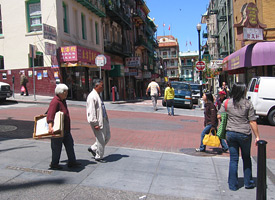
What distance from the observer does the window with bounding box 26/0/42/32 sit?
62.7ft

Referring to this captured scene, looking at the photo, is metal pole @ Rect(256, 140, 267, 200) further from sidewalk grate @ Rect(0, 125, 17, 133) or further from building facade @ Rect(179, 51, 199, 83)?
building facade @ Rect(179, 51, 199, 83)

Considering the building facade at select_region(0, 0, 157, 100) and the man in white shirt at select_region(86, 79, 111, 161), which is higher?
the building facade at select_region(0, 0, 157, 100)

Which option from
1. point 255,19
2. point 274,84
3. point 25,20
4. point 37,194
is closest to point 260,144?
point 37,194

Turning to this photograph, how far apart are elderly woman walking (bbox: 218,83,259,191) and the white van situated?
8.13 metres

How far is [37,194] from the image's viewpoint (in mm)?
4199

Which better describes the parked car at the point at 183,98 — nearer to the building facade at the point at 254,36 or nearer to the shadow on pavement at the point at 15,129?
the building facade at the point at 254,36

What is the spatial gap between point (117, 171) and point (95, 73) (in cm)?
2112

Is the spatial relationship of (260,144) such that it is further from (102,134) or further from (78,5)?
(78,5)

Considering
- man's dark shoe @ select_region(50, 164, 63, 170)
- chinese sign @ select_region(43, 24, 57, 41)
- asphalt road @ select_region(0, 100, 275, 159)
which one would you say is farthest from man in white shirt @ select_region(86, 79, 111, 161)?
chinese sign @ select_region(43, 24, 57, 41)

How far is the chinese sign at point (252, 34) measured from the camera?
52.4ft

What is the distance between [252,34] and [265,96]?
18.1 ft

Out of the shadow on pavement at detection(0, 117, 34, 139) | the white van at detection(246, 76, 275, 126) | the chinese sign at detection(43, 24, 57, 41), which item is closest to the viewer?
the shadow on pavement at detection(0, 117, 34, 139)

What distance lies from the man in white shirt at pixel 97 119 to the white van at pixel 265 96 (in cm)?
866

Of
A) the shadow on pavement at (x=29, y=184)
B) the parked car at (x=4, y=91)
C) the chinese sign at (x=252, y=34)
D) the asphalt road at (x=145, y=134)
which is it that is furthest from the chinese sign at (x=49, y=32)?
the shadow on pavement at (x=29, y=184)
